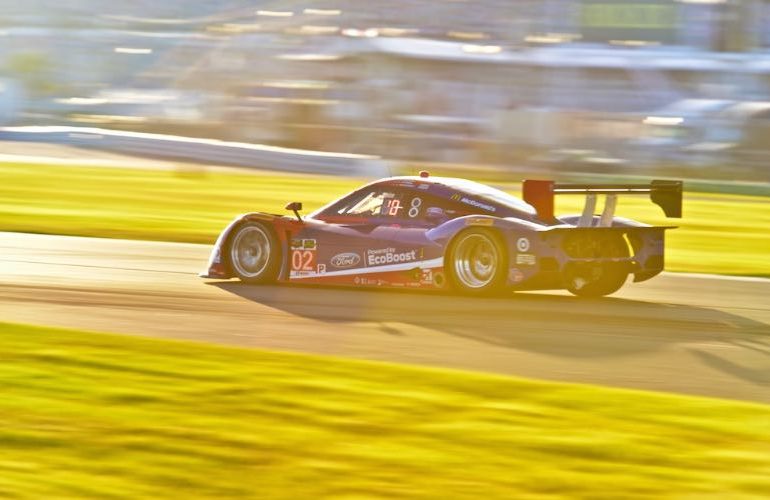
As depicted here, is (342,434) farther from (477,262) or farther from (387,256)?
(387,256)

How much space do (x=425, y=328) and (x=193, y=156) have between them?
93.9ft

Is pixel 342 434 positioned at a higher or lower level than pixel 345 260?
lower

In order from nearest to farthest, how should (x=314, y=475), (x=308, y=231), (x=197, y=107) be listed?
(x=314, y=475) < (x=308, y=231) < (x=197, y=107)

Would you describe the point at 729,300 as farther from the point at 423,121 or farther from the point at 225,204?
the point at 423,121

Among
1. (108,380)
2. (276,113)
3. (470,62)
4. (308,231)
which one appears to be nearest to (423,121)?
(276,113)

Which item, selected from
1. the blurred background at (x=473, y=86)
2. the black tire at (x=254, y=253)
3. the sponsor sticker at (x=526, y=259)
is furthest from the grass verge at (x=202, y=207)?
the blurred background at (x=473, y=86)

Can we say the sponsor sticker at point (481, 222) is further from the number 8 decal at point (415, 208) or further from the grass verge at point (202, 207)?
the grass verge at point (202, 207)

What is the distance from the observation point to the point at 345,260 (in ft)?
40.0

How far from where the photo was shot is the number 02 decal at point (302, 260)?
12422 mm

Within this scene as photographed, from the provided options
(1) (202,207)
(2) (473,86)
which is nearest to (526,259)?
(1) (202,207)

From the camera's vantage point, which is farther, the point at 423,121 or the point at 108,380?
the point at 423,121

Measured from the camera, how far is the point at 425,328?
32.8 feet

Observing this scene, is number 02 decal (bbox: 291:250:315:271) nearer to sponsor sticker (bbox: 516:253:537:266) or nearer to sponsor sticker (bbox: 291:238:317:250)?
sponsor sticker (bbox: 291:238:317:250)

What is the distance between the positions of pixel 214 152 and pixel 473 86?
31.9m
